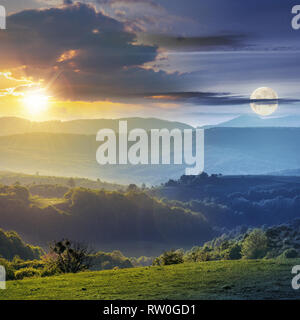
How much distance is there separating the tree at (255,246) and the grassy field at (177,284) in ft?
133

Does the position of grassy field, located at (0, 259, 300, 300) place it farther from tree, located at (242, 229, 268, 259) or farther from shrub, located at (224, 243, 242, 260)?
shrub, located at (224, 243, 242, 260)

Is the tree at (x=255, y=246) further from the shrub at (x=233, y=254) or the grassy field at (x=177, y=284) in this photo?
the grassy field at (x=177, y=284)

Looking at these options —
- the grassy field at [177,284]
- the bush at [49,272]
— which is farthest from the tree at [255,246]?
the grassy field at [177,284]

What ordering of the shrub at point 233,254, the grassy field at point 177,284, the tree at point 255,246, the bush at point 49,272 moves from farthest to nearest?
the shrub at point 233,254 < the tree at point 255,246 < the bush at point 49,272 < the grassy field at point 177,284

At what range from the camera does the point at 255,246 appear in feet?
243

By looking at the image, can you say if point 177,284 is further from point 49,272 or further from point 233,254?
point 233,254

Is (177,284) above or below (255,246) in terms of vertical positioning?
above

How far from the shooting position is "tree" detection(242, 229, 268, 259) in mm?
72306

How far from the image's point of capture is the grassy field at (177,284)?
2347 centimetres

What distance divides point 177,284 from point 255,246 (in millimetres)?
50499

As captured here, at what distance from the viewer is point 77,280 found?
29.5m

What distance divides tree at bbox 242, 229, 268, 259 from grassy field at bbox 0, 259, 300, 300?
133ft

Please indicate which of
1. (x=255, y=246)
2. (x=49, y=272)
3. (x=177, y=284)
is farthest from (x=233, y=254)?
(x=177, y=284)
